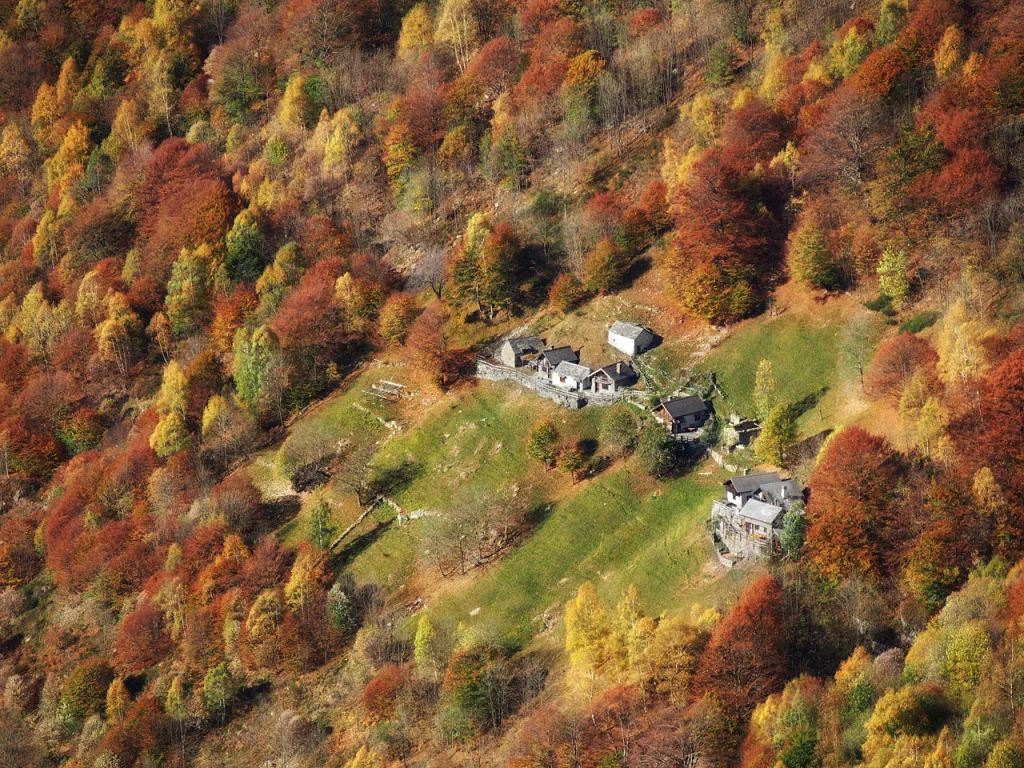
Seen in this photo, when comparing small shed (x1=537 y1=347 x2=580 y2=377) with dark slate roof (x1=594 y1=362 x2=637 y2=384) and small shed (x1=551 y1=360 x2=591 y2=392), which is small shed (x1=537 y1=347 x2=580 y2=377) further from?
dark slate roof (x1=594 y1=362 x2=637 y2=384)

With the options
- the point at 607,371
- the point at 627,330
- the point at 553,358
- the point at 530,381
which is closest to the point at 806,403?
the point at 607,371

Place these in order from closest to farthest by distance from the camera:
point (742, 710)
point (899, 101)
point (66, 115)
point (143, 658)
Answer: point (742, 710) → point (143, 658) → point (899, 101) → point (66, 115)

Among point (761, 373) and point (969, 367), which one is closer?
point (969, 367)

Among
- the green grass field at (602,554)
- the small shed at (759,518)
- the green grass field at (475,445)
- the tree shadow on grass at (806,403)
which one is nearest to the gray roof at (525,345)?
the green grass field at (475,445)

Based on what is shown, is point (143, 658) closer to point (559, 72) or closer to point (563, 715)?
point (563, 715)

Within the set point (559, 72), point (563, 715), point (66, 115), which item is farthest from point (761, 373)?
point (66, 115)

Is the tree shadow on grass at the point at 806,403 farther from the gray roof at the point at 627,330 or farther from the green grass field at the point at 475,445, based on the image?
the green grass field at the point at 475,445

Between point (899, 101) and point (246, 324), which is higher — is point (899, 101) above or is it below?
above

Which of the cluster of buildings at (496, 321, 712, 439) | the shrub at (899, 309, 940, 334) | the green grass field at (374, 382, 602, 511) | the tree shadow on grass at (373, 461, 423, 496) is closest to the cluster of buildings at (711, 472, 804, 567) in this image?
the cluster of buildings at (496, 321, 712, 439)

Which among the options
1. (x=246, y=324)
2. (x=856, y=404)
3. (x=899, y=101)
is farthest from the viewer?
(x=246, y=324)
